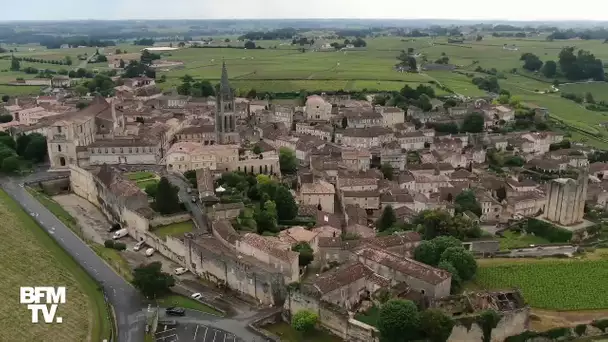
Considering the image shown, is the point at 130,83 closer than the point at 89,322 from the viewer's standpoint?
No

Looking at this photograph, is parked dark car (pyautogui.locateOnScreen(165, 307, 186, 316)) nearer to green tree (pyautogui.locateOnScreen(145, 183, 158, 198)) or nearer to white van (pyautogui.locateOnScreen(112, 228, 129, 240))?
white van (pyautogui.locateOnScreen(112, 228, 129, 240))

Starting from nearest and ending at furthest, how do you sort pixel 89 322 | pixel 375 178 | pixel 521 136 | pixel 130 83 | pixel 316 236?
1. pixel 89 322
2. pixel 316 236
3. pixel 375 178
4. pixel 521 136
5. pixel 130 83

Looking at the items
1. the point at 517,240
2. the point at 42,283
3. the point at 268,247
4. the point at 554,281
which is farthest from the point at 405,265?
the point at 42,283

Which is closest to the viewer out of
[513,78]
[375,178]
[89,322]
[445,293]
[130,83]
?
[89,322]

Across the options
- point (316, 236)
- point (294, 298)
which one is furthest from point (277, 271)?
point (316, 236)

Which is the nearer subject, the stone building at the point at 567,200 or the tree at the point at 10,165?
the stone building at the point at 567,200

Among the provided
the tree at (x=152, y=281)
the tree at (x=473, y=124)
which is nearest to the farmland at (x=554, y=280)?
the tree at (x=152, y=281)

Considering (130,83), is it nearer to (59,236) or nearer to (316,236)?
(59,236)

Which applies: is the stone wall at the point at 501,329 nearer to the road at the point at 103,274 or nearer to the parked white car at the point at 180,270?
the road at the point at 103,274
